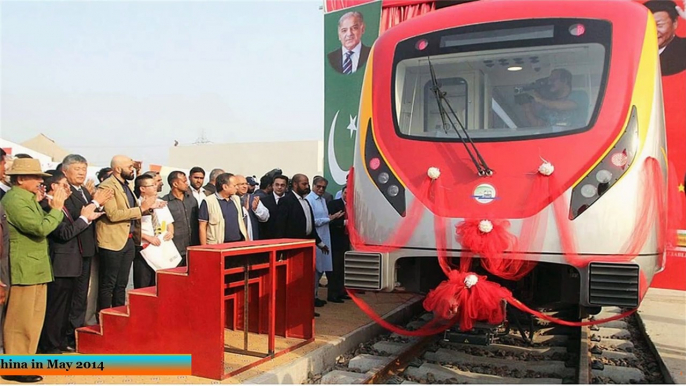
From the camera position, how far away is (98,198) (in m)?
5.55

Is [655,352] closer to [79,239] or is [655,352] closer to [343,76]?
[79,239]

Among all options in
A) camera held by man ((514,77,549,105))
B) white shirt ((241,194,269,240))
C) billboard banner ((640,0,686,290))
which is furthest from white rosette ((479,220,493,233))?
billboard banner ((640,0,686,290))

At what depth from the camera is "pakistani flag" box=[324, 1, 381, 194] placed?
11836mm

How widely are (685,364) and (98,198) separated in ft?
17.6

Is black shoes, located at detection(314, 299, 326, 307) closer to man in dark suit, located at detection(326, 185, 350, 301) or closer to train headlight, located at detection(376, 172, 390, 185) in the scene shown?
man in dark suit, located at detection(326, 185, 350, 301)

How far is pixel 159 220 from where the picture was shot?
637 cm

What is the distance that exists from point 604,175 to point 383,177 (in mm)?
1689

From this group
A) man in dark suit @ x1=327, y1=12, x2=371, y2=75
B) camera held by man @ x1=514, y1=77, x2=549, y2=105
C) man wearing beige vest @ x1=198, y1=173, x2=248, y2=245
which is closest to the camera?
camera held by man @ x1=514, y1=77, x2=549, y2=105

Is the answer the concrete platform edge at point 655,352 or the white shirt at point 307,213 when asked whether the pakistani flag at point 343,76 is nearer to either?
the white shirt at point 307,213

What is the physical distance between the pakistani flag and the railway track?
5770 millimetres

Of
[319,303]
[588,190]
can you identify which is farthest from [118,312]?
[588,190]

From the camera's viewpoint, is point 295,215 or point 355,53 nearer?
point 295,215

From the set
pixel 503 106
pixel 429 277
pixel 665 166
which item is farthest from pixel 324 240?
pixel 665 166

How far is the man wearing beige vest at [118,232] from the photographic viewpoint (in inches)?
233
